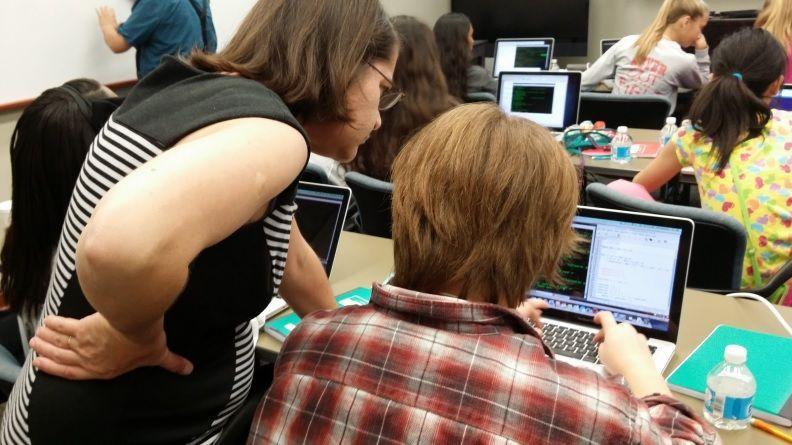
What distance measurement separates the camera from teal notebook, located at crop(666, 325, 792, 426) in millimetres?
1188

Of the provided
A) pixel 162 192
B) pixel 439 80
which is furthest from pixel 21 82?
pixel 162 192

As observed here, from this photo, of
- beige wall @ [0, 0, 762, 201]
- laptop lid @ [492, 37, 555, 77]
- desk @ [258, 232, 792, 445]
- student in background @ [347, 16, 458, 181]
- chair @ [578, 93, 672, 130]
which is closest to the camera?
desk @ [258, 232, 792, 445]

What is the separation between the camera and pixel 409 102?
2664mm

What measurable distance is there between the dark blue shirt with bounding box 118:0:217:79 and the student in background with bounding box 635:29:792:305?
2.76m

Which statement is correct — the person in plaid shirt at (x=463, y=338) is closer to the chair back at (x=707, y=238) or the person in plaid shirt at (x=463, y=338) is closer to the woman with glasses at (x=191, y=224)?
the woman with glasses at (x=191, y=224)

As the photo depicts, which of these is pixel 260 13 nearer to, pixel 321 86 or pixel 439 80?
pixel 321 86

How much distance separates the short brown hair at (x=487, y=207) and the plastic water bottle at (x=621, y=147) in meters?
2.42

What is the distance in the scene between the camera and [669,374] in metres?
1.35

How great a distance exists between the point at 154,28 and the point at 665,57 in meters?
3.10

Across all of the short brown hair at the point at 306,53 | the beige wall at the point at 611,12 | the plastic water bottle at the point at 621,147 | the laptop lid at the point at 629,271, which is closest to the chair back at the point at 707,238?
the laptop lid at the point at 629,271

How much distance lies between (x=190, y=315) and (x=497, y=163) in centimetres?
47

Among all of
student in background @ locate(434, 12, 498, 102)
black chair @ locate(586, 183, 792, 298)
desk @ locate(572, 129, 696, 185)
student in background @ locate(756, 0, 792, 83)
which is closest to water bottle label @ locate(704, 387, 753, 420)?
black chair @ locate(586, 183, 792, 298)

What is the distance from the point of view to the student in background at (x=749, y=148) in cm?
205

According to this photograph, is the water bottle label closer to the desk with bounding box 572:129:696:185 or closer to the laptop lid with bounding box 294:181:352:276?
the laptop lid with bounding box 294:181:352:276
